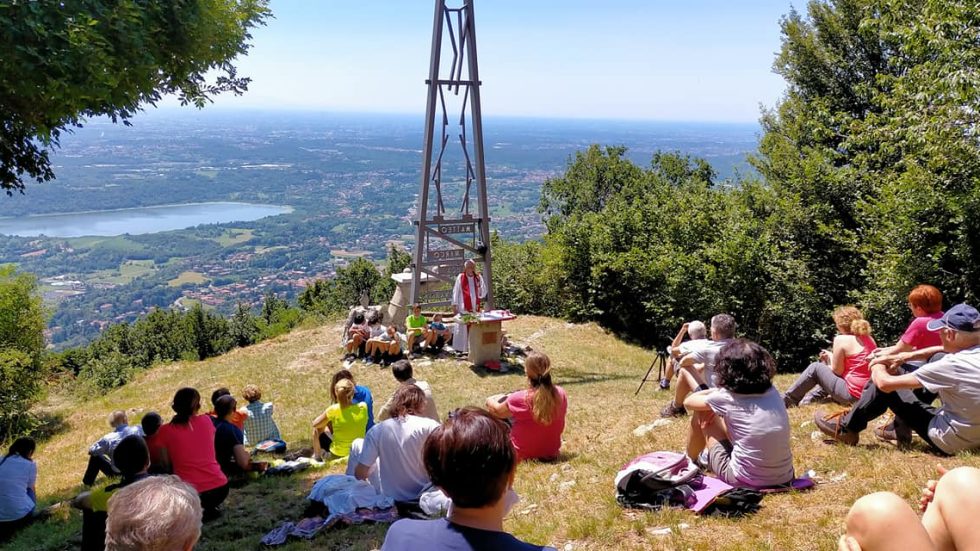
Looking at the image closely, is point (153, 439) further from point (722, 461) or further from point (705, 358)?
point (705, 358)

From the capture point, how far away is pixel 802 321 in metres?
17.8

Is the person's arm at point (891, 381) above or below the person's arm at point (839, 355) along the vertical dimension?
above

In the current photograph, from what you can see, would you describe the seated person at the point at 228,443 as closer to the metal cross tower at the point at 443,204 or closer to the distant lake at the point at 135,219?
the metal cross tower at the point at 443,204

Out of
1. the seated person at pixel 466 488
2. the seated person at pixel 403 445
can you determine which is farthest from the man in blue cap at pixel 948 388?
the seated person at pixel 466 488

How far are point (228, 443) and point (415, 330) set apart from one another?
22.6 feet

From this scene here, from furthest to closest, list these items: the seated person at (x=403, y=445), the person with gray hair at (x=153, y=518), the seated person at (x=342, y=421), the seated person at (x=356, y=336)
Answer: the seated person at (x=356, y=336) < the seated person at (x=342, y=421) < the seated person at (x=403, y=445) < the person with gray hair at (x=153, y=518)

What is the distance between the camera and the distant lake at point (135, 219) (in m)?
150

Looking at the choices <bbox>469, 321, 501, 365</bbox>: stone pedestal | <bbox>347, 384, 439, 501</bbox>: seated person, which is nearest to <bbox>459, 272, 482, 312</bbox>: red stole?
<bbox>469, 321, 501, 365</bbox>: stone pedestal

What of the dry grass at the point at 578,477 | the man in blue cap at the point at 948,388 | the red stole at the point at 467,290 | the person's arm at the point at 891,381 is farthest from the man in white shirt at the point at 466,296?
the person's arm at the point at 891,381

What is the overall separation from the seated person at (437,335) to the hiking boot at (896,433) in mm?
9277

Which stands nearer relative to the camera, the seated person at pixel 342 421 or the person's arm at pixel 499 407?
the person's arm at pixel 499 407

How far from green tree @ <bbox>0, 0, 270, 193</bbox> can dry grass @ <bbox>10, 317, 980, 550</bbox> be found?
4021 millimetres

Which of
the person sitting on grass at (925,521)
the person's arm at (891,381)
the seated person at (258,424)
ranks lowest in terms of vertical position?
the seated person at (258,424)

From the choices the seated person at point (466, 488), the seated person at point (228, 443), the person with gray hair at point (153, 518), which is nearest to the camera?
the person with gray hair at point (153, 518)
